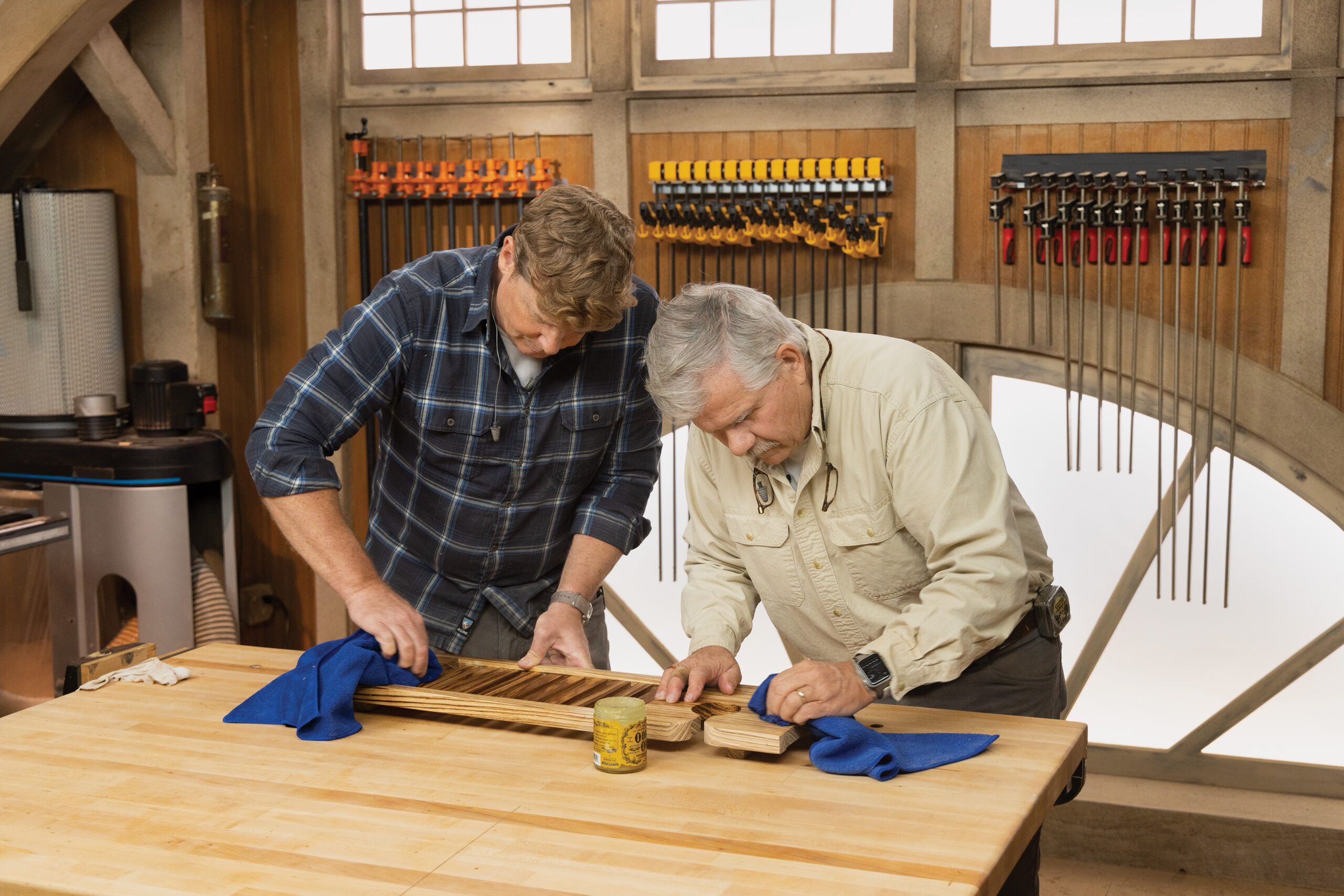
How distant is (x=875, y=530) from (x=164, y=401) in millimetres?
2904

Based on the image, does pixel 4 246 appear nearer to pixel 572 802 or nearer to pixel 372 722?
pixel 372 722

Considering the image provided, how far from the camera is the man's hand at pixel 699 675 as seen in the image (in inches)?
86.6

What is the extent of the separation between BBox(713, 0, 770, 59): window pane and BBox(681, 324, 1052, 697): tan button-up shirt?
8.09 feet

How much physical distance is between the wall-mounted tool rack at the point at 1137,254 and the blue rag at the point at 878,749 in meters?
2.26

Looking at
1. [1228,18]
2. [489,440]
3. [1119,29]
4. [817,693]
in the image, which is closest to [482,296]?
[489,440]

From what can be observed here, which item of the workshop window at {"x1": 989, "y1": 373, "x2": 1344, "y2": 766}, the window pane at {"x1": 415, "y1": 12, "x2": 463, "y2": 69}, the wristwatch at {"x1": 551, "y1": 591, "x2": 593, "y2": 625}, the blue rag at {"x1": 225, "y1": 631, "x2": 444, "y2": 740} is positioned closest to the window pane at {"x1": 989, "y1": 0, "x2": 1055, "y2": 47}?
the workshop window at {"x1": 989, "y1": 373, "x2": 1344, "y2": 766}

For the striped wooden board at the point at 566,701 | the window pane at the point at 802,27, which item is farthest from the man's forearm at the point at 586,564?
the window pane at the point at 802,27

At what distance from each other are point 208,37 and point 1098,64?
3054 mm

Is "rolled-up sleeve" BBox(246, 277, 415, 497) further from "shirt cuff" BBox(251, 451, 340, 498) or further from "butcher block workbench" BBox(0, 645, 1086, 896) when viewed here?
"butcher block workbench" BBox(0, 645, 1086, 896)

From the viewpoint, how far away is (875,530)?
216 cm

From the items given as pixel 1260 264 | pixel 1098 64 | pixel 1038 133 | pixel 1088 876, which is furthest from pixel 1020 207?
pixel 1088 876

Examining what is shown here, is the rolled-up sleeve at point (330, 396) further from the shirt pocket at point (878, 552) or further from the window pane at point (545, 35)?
the window pane at point (545, 35)

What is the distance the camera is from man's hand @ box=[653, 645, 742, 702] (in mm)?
2199

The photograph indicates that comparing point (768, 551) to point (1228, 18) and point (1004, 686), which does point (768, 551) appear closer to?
point (1004, 686)
